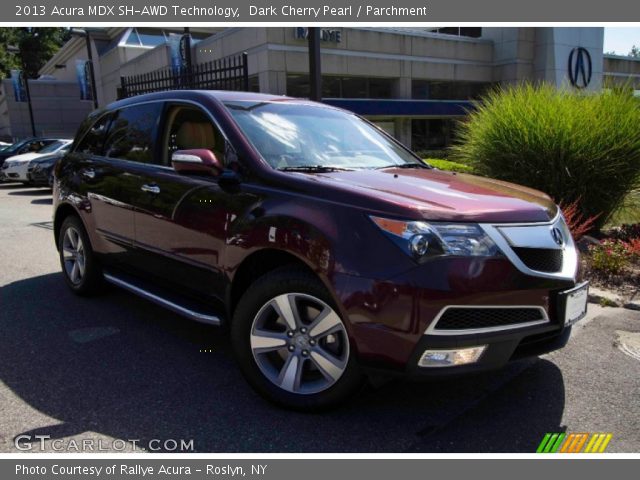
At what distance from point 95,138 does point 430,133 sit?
92.0 ft

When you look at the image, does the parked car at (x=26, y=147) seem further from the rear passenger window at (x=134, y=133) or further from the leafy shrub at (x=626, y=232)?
the leafy shrub at (x=626, y=232)

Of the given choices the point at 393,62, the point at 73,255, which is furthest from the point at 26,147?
the point at 393,62

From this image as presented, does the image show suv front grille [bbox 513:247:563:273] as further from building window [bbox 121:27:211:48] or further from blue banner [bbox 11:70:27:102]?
blue banner [bbox 11:70:27:102]

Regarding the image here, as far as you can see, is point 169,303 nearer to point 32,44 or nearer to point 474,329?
point 474,329

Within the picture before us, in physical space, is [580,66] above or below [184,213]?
above

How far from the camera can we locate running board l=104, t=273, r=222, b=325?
3.56 meters

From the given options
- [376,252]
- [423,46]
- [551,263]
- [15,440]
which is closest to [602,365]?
[551,263]

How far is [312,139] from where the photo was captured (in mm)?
3889

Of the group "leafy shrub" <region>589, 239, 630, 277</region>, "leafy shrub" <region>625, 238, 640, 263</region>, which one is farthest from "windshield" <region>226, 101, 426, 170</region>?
"leafy shrub" <region>625, 238, 640, 263</region>

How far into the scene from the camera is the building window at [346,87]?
25.7 m

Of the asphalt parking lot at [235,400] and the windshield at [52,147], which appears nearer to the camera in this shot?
the asphalt parking lot at [235,400]

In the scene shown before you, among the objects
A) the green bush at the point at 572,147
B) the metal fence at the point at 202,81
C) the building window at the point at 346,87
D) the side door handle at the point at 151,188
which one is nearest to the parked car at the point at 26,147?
the metal fence at the point at 202,81

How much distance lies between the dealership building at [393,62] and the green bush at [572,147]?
53.5 feet
